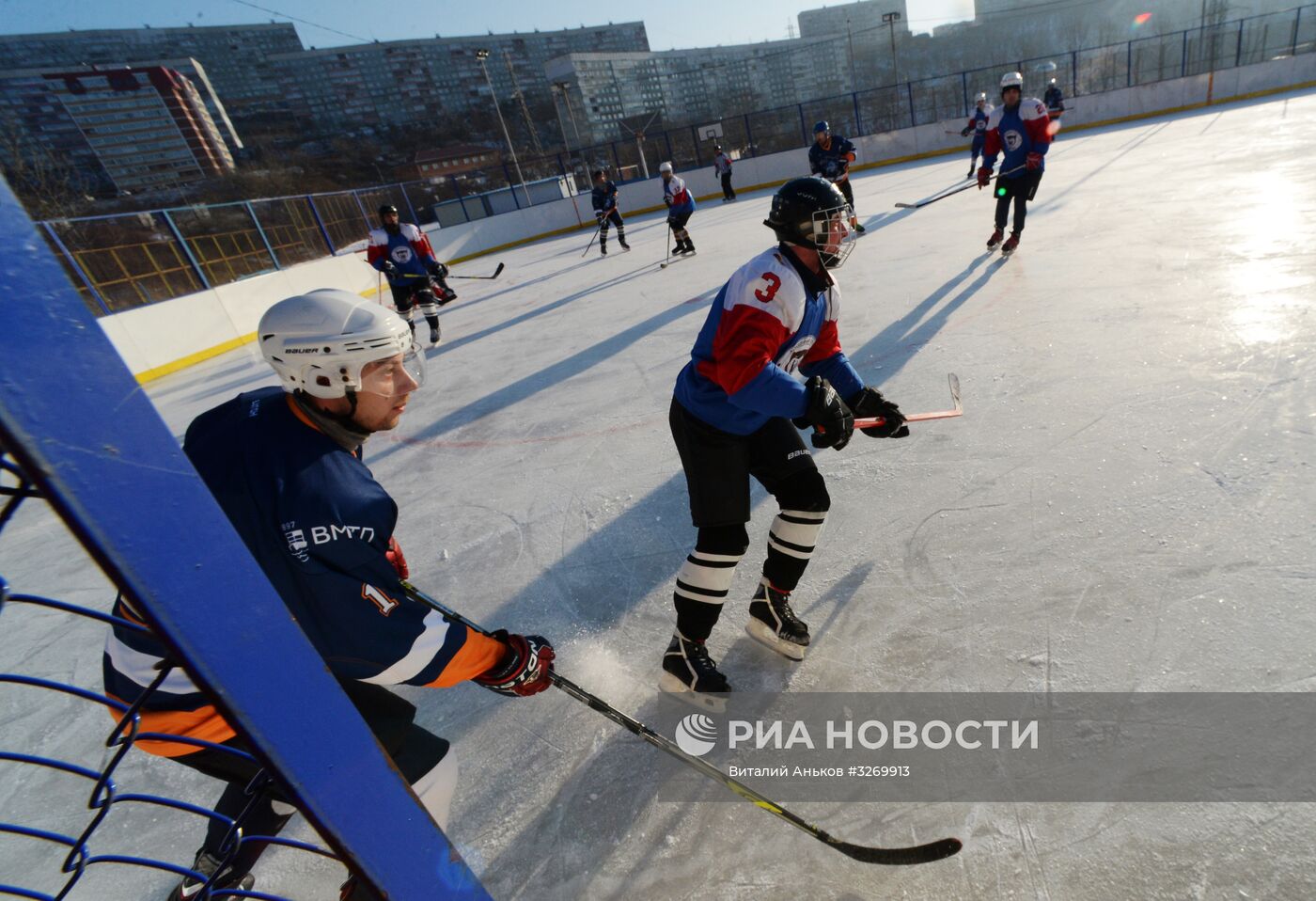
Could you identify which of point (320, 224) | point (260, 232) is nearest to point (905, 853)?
point (260, 232)

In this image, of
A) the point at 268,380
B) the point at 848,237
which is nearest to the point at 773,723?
the point at 848,237

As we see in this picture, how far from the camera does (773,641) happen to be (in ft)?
6.73

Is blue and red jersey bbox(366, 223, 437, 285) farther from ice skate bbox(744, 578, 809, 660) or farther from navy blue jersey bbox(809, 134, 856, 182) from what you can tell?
ice skate bbox(744, 578, 809, 660)

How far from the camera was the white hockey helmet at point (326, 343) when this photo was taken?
124 centimetres

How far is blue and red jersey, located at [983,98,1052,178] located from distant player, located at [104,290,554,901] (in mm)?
6152

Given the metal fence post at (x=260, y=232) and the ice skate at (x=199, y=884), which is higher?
the metal fence post at (x=260, y=232)

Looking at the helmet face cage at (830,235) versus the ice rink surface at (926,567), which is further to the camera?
the helmet face cage at (830,235)

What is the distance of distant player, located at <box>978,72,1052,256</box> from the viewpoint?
5.60 meters

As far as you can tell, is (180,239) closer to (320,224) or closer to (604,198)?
(320,224)

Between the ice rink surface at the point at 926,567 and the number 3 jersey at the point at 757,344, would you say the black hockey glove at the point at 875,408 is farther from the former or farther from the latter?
the ice rink surface at the point at 926,567

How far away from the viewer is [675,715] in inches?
76.5

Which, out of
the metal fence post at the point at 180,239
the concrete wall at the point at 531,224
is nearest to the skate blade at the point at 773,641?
the concrete wall at the point at 531,224

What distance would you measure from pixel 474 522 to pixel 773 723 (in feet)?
6.13

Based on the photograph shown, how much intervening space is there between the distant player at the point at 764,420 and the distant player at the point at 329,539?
26.4 inches
